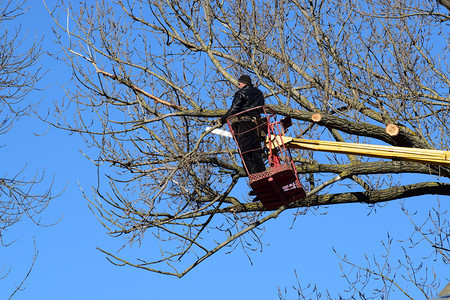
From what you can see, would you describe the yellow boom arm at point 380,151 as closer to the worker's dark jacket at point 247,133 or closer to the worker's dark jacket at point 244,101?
the worker's dark jacket at point 247,133

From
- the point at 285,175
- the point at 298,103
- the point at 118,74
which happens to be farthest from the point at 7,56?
the point at 285,175

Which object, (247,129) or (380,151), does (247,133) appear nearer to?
(247,129)

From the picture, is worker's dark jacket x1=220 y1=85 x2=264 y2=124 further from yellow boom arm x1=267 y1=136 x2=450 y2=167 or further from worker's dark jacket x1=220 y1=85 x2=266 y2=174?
yellow boom arm x1=267 y1=136 x2=450 y2=167

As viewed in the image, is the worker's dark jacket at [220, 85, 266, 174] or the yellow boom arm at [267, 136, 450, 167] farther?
the worker's dark jacket at [220, 85, 266, 174]

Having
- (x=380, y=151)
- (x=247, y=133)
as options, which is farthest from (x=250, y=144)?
(x=380, y=151)

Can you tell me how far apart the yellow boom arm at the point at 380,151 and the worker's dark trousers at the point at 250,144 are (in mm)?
197

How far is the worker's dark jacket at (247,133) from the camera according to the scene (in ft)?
31.5

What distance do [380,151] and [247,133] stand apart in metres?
1.66

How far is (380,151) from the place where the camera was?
9375mm

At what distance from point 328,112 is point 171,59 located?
10.1ft

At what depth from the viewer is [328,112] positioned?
11.3m

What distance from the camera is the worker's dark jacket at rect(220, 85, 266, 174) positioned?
9.60m

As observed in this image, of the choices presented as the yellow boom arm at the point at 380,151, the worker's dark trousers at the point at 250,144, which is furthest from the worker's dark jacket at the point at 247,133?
the yellow boom arm at the point at 380,151

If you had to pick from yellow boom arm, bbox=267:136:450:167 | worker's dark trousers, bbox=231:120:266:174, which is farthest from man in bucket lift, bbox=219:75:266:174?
yellow boom arm, bbox=267:136:450:167
